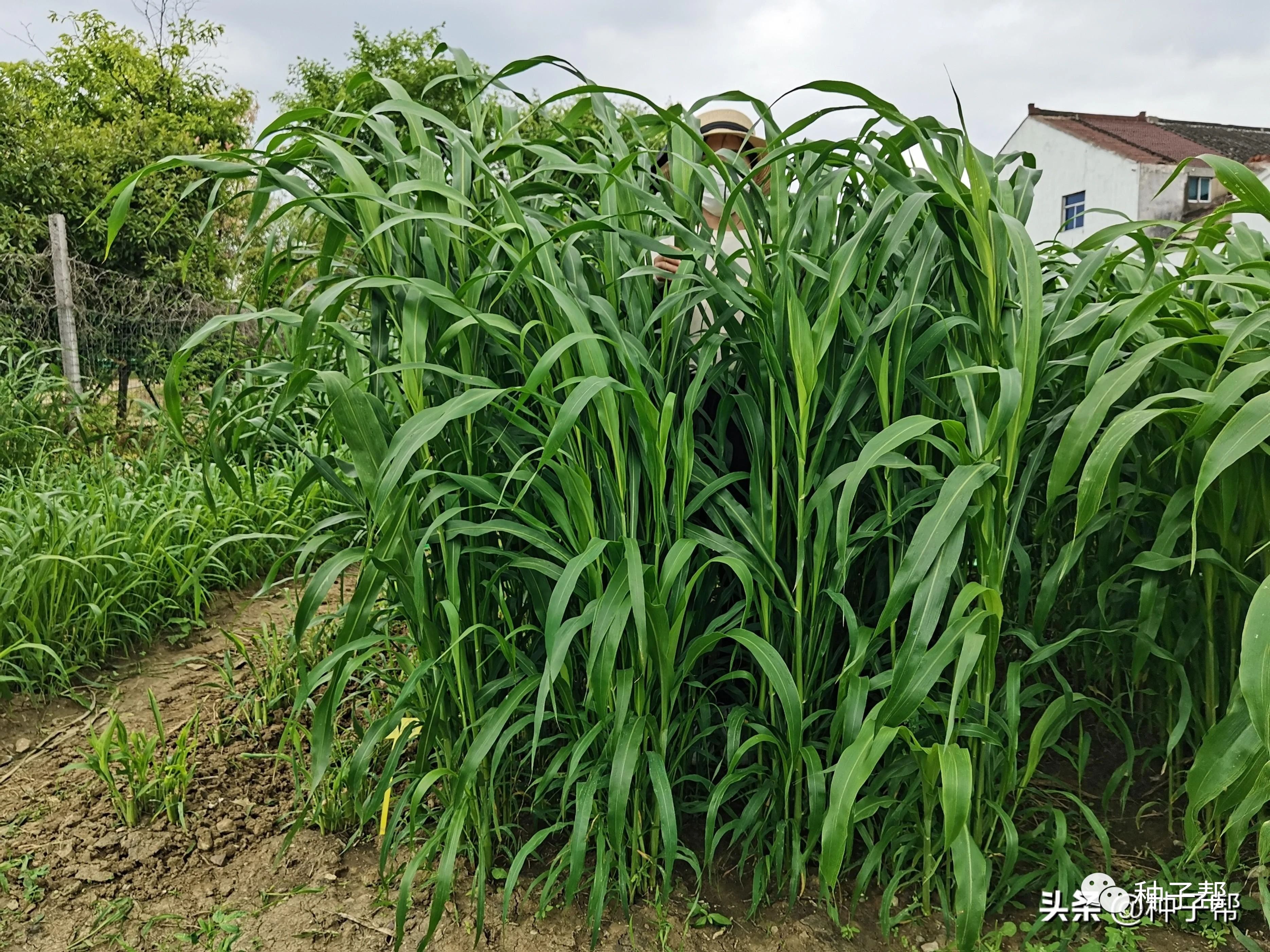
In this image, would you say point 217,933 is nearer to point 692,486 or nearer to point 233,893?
point 233,893

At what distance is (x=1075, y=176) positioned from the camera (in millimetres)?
18000

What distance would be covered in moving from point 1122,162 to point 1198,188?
1.99 meters

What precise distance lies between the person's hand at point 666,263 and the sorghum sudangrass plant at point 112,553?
2.81 ft

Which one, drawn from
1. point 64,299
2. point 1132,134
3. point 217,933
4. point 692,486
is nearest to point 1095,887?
point 692,486

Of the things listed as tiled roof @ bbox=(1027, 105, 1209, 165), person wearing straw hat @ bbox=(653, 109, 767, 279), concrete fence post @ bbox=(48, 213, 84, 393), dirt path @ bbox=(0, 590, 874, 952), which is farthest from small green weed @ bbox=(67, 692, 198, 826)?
tiled roof @ bbox=(1027, 105, 1209, 165)

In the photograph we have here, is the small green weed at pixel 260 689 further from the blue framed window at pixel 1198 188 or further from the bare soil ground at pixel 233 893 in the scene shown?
the blue framed window at pixel 1198 188

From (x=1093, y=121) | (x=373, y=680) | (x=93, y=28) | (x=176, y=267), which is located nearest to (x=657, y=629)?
(x=373, y=680)

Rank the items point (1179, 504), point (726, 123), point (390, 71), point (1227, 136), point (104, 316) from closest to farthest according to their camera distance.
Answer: point (1179, 504) → point (726, 123) → point (104, 316) → point (390, 71) → point (1227, 136)

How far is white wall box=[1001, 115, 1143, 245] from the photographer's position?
1647 cm

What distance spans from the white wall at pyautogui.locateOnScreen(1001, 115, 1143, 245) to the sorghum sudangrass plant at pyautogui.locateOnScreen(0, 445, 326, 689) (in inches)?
626

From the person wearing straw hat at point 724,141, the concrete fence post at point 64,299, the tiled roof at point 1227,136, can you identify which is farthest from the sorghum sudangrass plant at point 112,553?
the tiled roof at point 1227,136

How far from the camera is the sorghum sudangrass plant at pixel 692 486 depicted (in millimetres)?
1049

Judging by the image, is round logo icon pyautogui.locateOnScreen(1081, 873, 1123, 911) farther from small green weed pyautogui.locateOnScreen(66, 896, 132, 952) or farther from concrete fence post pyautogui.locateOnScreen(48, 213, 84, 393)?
concrete fence post pyautogui.locateOnScreen(48, 213, 84, 393)

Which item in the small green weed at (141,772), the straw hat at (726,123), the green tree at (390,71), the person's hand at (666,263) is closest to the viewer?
the person's hand at (666,263)
